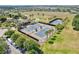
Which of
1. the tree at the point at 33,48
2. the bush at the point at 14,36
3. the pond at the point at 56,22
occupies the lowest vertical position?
the tree at the point at 33,48

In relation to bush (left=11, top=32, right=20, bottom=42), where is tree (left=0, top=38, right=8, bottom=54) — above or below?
below

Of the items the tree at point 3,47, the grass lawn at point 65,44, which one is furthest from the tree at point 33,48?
the tree at point 3,47

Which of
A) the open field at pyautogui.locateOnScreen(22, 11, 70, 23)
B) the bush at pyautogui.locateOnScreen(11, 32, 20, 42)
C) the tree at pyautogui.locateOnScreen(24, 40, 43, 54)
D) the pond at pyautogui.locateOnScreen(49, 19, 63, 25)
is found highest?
the open field at pyautogui.locateOnScreen(22, 11, 70, 23)

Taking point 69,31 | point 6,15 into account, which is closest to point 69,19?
point 69,31

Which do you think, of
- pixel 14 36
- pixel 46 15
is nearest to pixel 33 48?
pixel 14 36

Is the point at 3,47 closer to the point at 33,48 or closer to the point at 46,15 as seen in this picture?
the point at 33,48

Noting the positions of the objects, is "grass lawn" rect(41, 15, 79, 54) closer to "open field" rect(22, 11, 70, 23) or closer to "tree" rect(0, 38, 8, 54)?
"open field" rect(22, 11, 70, 23)

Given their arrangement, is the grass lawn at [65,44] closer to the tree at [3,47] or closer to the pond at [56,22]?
the pond at [56,22]

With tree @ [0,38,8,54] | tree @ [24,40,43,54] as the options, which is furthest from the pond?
tree @ [0,38,8,54]
